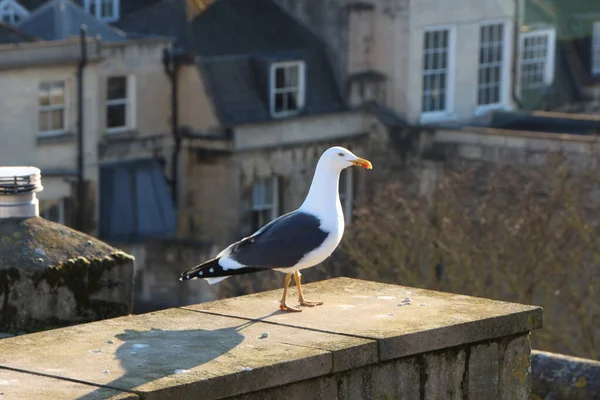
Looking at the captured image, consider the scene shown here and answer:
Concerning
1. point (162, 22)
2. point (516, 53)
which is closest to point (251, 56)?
point (162, 22)

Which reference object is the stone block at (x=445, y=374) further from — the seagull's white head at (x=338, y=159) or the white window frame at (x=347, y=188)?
the white window frame at (x=347, y=188)

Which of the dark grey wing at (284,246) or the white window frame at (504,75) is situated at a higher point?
the white window frame at (504,75)

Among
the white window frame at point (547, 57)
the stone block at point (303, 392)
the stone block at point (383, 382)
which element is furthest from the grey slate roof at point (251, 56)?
the stone block at point (303, 392)

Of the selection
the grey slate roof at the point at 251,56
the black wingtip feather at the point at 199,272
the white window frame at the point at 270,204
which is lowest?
the white window frame at the point at 270,204

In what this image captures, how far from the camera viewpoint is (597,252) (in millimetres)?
29156

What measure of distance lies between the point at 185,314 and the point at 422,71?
38.0m

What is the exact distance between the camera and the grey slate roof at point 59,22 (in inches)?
1635

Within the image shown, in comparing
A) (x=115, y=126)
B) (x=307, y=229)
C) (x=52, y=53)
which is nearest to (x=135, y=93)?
(x=115, y=126)

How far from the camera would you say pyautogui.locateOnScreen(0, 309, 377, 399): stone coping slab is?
27.6 ft

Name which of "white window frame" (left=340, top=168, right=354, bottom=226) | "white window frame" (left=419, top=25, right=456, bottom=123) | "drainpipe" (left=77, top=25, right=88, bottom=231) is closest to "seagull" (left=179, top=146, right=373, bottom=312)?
"drainpipe" (left=77, top=25, right=88, bottom=231)

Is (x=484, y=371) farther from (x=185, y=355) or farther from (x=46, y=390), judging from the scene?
(x=46, y=390)

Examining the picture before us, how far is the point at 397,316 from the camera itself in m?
9.91

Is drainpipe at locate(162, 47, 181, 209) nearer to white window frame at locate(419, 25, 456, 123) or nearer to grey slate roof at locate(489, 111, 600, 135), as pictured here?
white window frame at locate(419, 25, 456, 123)

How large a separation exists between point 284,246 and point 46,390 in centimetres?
281
